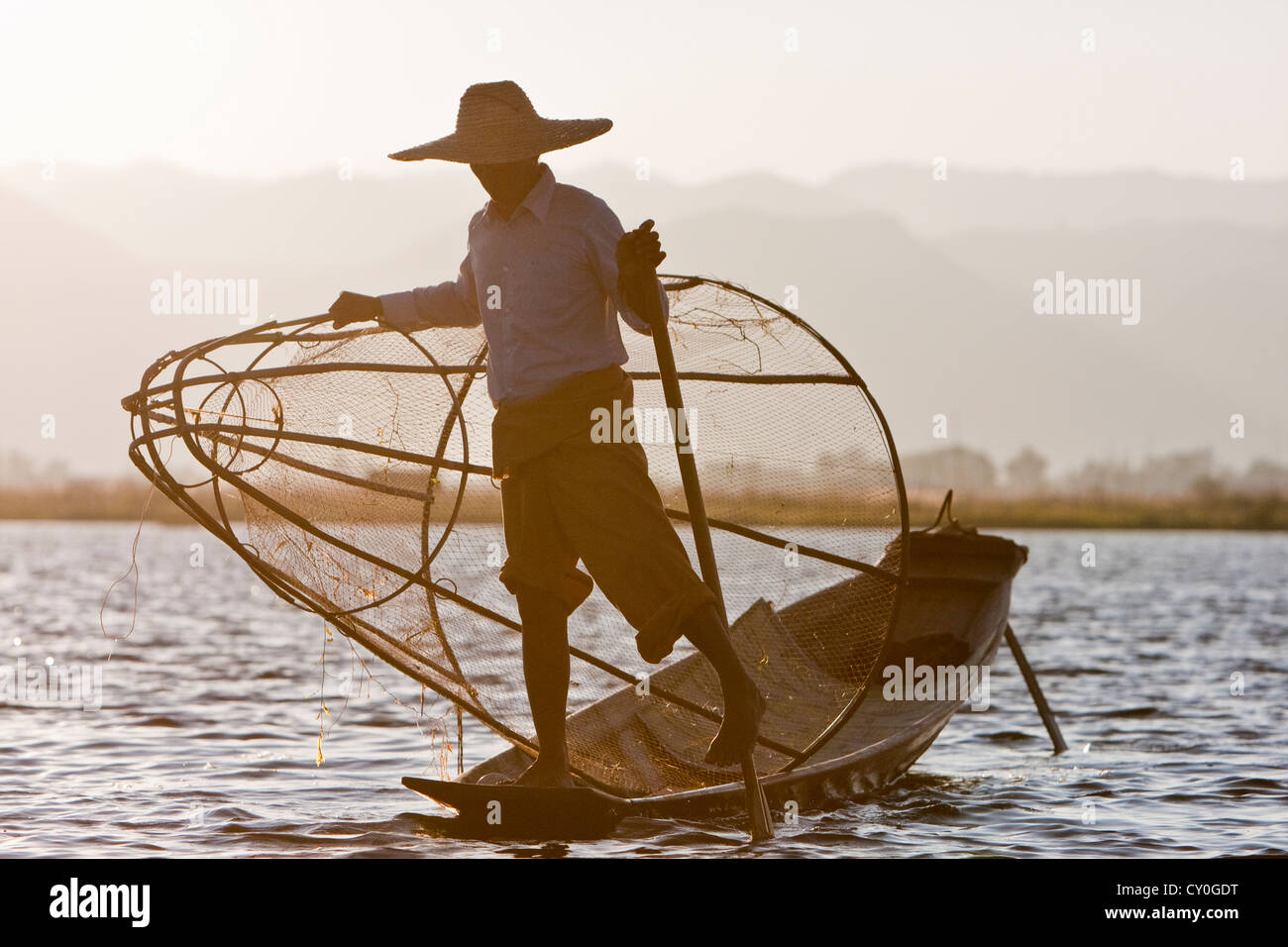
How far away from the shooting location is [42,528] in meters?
60.1

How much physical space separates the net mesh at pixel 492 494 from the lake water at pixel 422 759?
26.4 inches

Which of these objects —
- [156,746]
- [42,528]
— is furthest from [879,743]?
[42,528]

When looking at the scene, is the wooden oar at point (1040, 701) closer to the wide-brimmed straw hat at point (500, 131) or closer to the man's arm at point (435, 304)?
the man's arm at point (435, 304)

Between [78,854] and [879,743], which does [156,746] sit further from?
[879,743]

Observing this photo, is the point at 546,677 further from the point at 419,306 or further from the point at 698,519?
the point at 419,306

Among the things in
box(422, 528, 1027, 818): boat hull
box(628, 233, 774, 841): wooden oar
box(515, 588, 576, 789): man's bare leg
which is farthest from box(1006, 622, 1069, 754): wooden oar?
box(515, 588, 576, 789): man's bare leg

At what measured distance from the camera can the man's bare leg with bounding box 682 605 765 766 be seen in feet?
17.7

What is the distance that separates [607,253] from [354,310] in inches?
40.3

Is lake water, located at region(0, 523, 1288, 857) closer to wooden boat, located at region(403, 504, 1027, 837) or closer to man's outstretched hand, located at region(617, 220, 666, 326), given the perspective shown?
wooden boat, located at region(403, 504, 1027, 837)

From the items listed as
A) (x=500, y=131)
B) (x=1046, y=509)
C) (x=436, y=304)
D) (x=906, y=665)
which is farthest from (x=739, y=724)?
(x=1046, y=509)

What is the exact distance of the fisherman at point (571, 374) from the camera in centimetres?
538

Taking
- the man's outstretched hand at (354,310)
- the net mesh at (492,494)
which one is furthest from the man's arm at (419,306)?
the net mesh at (492,494)

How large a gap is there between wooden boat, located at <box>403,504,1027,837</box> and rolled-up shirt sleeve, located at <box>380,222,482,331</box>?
166 cm
